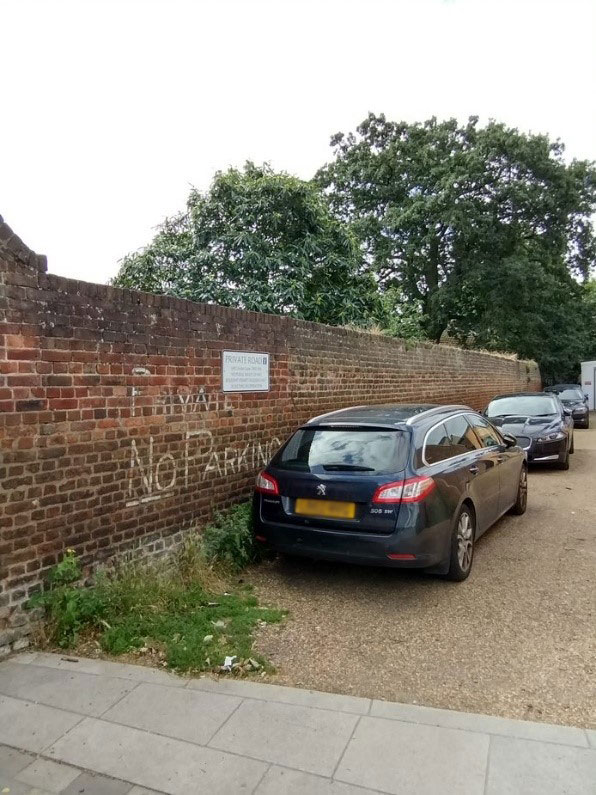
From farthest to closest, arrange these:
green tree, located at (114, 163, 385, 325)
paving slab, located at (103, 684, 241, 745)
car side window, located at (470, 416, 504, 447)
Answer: green tree, located at (114, 163, 385, 325)
car side window, located at (470, 416, 504, 447)
paving slab, located at (103, 684, 241, 745)

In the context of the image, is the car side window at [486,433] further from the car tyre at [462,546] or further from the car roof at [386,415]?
the car tyre at [462,546]

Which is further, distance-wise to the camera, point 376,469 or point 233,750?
point 376,469

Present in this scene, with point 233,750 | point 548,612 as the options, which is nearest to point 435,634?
point 548,612

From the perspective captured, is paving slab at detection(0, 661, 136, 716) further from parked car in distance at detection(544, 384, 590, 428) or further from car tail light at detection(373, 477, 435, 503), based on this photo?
parked car in distance at detection(544, 384, 590, 428)

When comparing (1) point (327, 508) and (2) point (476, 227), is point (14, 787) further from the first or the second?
(2) point (476, 227)

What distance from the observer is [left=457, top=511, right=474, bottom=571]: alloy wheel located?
15.1 feet

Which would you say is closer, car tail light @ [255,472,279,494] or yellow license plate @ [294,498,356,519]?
yellow license plate @ [294,498,356,519]

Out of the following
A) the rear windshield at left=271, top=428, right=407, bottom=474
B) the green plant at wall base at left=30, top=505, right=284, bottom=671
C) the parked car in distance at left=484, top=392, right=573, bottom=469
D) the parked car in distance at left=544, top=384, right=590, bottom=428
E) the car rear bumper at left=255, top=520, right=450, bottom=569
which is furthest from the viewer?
the parked car in distance at left=544, top=384, right=590, bottom=428

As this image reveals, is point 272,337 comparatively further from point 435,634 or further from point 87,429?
point 435,634

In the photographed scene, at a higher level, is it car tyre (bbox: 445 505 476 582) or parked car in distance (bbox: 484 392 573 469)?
parked car in distance (bbox: 484 392 573 469)

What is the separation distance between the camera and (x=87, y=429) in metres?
3.98

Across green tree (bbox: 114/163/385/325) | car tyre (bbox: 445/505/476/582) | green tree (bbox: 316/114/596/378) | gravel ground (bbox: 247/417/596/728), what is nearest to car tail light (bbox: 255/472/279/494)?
gravel ground (bbox: 247/417/596/728)

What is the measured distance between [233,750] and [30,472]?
206 centimetres

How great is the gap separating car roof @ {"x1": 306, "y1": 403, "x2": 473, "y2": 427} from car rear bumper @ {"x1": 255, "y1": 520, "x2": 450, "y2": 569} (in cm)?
93
